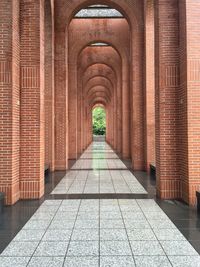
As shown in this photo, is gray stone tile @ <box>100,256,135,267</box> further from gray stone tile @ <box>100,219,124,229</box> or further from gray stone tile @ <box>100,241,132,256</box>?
gray stone tile @ <box>100,219,124,229</box>

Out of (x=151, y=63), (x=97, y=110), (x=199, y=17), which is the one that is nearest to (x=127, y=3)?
(x=151, y=63)

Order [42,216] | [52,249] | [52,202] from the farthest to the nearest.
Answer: [52,202] → [42,216] → [52,249]

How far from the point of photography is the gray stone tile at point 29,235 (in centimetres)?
426

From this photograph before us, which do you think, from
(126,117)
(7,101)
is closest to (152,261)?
(7,101)

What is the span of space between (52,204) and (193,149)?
3.26 metres

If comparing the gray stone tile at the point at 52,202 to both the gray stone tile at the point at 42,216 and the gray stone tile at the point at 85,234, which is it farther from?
the gray stone tile at the point at 85,234

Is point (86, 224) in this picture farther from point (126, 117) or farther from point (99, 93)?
point (99, 93)

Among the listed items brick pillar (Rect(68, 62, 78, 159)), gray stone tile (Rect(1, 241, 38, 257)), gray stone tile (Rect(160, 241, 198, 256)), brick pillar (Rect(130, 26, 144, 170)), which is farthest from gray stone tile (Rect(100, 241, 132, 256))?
brick pillar (Rect(68, 62, 78, 159))

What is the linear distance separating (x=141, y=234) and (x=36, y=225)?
68.7 inches

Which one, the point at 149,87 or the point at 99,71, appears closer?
the point at 149,87

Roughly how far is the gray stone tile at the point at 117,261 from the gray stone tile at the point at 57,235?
88 centimetres

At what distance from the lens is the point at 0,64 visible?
645cm

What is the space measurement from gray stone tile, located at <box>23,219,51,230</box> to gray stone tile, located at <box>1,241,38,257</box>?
0.63 m

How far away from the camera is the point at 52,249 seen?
3873 mm
